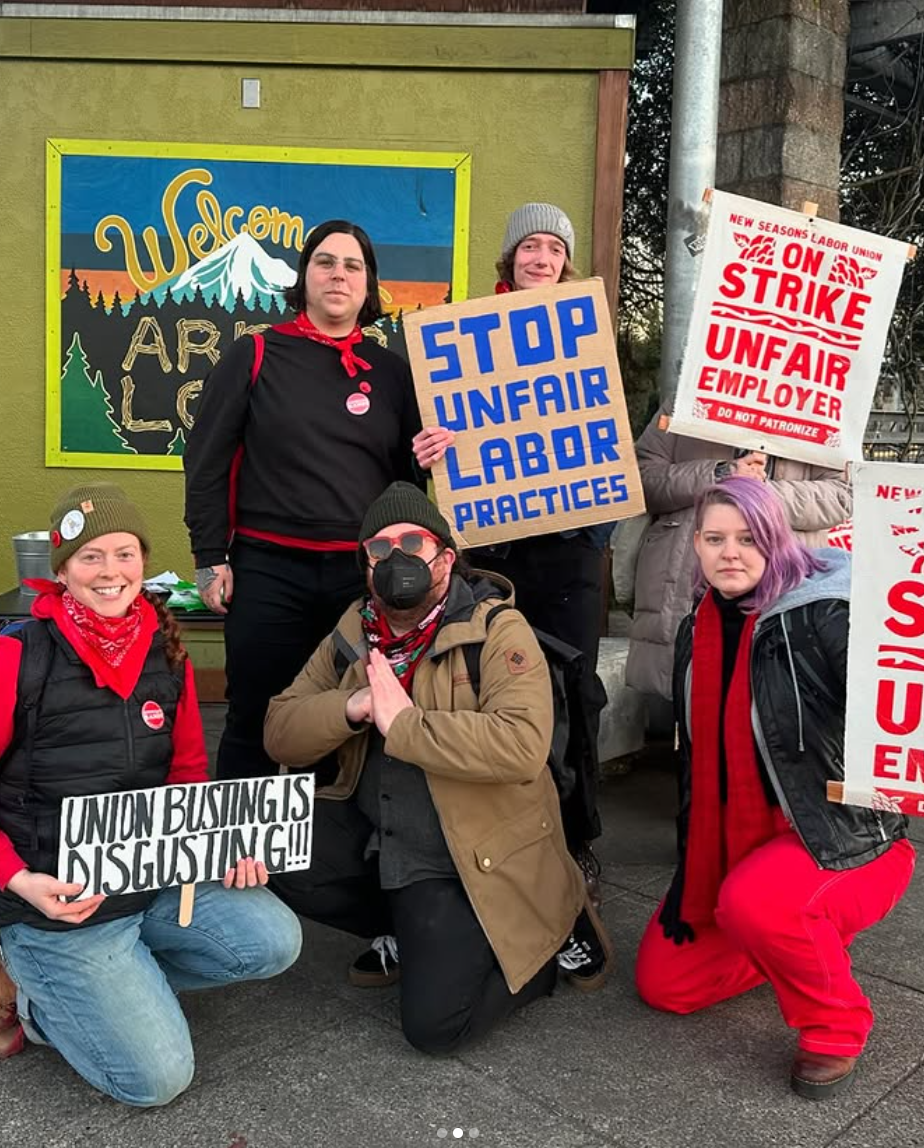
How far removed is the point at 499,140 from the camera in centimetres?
517

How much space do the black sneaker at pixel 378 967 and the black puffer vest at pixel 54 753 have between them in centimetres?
70

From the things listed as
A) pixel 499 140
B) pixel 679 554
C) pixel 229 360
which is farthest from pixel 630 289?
pixel 229 360

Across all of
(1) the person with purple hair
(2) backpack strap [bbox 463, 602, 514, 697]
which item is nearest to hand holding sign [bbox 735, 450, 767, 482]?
(1) the person with purple hair

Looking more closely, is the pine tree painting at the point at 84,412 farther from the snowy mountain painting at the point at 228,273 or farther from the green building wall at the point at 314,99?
the snowy mountain painting at the point at 228,273

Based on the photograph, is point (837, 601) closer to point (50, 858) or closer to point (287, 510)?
point (287, 510)

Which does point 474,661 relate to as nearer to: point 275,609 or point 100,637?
point 275,609

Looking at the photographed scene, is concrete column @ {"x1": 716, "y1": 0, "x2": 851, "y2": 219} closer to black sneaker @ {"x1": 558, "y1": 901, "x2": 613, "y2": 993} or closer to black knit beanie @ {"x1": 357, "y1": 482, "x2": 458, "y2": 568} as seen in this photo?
black knit beanie @ {"x1": 357, "y1": 482, "x2": 458, "y2": 568}

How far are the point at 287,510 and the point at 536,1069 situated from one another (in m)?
1.54

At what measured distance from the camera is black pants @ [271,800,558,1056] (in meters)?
2.50

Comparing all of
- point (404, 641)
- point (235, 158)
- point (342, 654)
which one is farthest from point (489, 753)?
point (235, 158)

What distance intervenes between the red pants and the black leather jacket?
6 cm

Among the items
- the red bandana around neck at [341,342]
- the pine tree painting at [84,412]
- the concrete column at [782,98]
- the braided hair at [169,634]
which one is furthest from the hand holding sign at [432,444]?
the concrete column at [782,98]

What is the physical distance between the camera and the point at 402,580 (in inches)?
100

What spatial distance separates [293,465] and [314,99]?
291 centimetres
